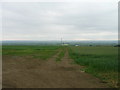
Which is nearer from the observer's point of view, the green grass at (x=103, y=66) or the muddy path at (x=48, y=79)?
the muddy path at (x=48, y=79)

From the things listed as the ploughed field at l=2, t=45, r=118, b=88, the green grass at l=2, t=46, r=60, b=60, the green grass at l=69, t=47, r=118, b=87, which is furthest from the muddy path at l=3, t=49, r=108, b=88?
the green grass at l=2, t=46, r=60, b=60

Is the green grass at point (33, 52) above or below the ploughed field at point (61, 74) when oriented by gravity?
below

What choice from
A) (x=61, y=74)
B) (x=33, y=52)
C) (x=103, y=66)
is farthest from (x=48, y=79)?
(x=33, y=52)

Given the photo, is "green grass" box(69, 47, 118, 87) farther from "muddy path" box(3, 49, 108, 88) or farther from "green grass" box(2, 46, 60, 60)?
"green grass" box(2, 46, 60, 60)

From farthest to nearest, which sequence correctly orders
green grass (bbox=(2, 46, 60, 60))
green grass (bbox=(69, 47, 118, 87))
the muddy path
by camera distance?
green grass (bbox=(2, 46, 60, 60)) → green grass (bbox=(69, 47, 118, 87)) → the muddy path

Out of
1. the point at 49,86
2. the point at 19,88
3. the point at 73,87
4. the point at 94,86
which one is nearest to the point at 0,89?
the point at 19,88

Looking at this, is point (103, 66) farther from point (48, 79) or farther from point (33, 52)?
point (33, 52)

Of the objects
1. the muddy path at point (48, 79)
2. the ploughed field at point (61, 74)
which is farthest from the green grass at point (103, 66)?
the muddy path at point (48, 79)

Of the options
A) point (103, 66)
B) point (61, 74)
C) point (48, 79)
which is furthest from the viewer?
point (103, 66)

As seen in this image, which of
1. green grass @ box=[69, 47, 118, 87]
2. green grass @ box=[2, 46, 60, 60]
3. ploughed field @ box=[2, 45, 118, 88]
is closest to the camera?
ploughed field @ box=[2, 45, 118, 88]

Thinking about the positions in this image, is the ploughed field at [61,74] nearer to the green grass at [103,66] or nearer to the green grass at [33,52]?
the green grass at [103,66]

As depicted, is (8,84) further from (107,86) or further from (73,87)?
(107,86)

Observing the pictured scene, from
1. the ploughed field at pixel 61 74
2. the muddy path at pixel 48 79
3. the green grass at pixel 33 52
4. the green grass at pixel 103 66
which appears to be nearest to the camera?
the muddy path at pixel 48 79

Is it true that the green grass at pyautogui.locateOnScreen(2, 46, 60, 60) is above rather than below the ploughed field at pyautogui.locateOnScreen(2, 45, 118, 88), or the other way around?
below
